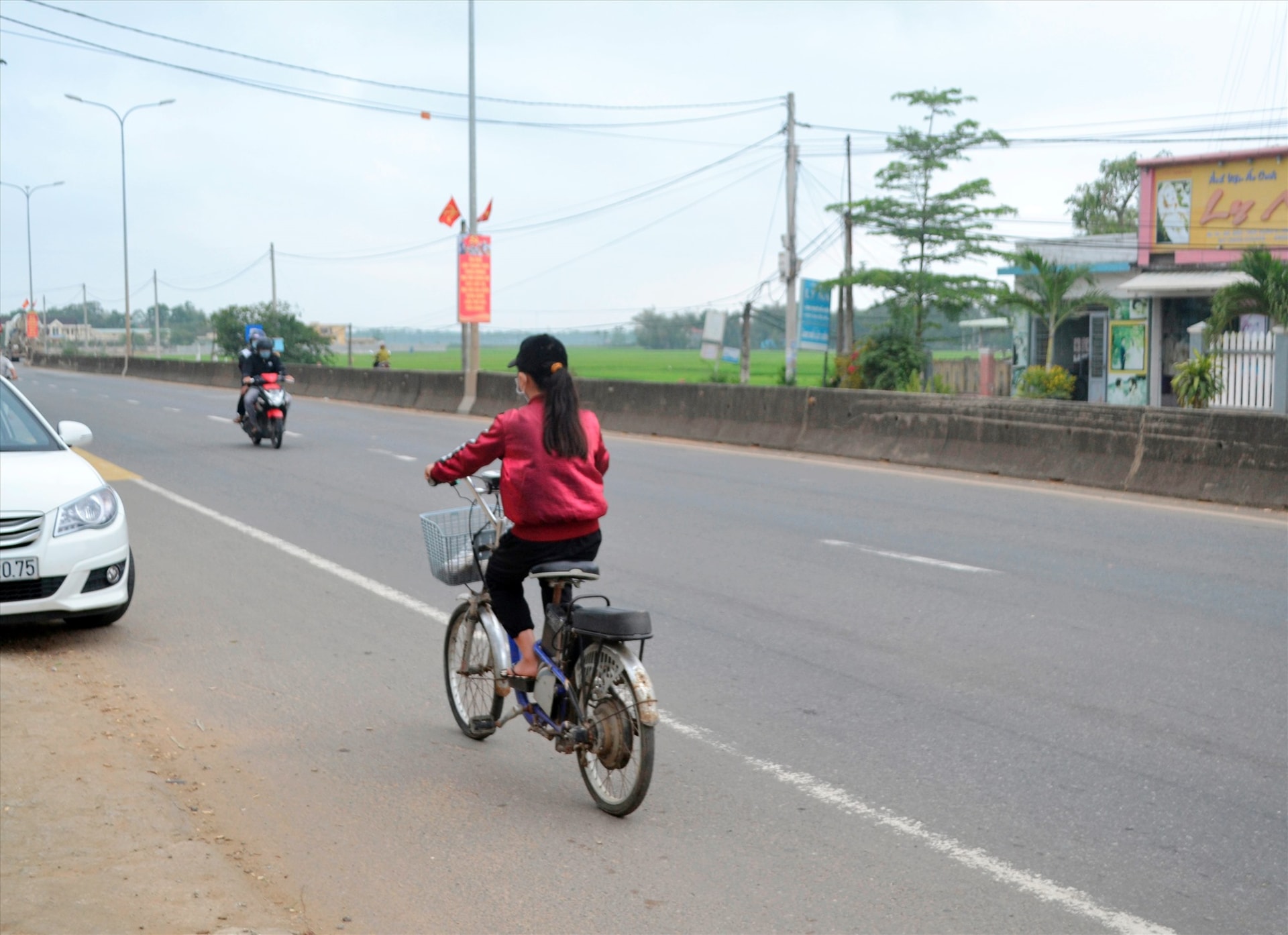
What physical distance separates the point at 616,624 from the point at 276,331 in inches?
3253

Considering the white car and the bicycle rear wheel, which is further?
the white car

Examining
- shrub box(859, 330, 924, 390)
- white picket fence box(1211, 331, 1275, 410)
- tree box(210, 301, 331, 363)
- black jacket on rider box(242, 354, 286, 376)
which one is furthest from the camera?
tree box(210, 301, 331, 363)

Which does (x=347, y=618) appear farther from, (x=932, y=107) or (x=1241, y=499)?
(x=932, y=107)

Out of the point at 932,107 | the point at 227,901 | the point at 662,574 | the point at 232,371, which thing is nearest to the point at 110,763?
the point at 227,901

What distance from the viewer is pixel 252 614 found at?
8.80 metres

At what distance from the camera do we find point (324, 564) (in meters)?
10.6

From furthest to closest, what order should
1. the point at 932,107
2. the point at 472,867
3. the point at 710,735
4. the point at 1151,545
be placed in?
the point at 932,107 < the point at 1151,545 < the point at 710,735 < the point at 472,867

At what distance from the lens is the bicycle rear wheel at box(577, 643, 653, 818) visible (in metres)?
4.95

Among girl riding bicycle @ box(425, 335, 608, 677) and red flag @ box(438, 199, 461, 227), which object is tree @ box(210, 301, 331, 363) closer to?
red flag @ box(438, 199, 461, 227)

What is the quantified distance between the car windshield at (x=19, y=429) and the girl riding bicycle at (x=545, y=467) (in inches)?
168

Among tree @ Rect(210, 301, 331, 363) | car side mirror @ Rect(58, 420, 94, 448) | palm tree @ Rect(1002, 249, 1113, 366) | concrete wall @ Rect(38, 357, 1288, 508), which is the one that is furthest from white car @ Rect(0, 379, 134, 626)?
tree @ Rect(210, 301, 331, 363)

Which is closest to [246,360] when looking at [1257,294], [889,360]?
[1257,294]

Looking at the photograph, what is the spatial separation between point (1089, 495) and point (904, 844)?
11053 mm

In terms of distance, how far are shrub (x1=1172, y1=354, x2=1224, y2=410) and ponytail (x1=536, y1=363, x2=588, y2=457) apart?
1850cm
